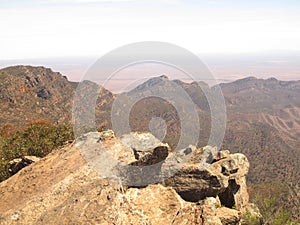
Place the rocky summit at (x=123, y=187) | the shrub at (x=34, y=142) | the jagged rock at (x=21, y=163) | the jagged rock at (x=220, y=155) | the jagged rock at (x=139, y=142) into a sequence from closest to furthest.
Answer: the rocky summit at (x=123, y=187), the jagged rock at (x=139, y=142), the jagged rock at (x=21, y=163), the jagged rock at (x=220, y=155), the shrub at (x=34, y=142)

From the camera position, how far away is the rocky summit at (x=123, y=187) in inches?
687

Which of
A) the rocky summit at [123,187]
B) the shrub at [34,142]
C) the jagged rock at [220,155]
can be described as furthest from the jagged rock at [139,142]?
the shrub at [34,142]

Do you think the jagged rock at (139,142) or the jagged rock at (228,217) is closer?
the jagged rock at (228,217)

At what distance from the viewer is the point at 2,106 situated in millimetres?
167125

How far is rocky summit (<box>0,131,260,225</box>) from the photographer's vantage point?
17.4m

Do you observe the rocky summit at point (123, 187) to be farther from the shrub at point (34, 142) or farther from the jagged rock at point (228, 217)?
the shrub at point (34, 142)

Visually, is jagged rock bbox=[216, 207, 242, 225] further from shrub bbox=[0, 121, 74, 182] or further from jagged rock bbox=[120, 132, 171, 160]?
shrub bbox=[0, 121, 74, 182]

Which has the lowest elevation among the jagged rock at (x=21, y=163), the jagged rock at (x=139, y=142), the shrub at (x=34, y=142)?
the shrub at (x=34, y=142)

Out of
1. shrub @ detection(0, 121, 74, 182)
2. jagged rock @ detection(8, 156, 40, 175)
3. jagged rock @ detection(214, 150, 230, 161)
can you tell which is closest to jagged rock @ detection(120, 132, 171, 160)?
jagged rock @ detection(214, 150, 230, 161)

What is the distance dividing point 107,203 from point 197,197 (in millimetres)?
7021

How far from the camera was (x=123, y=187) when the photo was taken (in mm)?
19938

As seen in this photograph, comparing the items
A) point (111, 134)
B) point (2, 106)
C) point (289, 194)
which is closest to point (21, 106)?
point (2, 106)

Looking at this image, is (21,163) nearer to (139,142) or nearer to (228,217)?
(139,142)

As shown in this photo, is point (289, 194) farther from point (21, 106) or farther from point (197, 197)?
point (21, 106)
